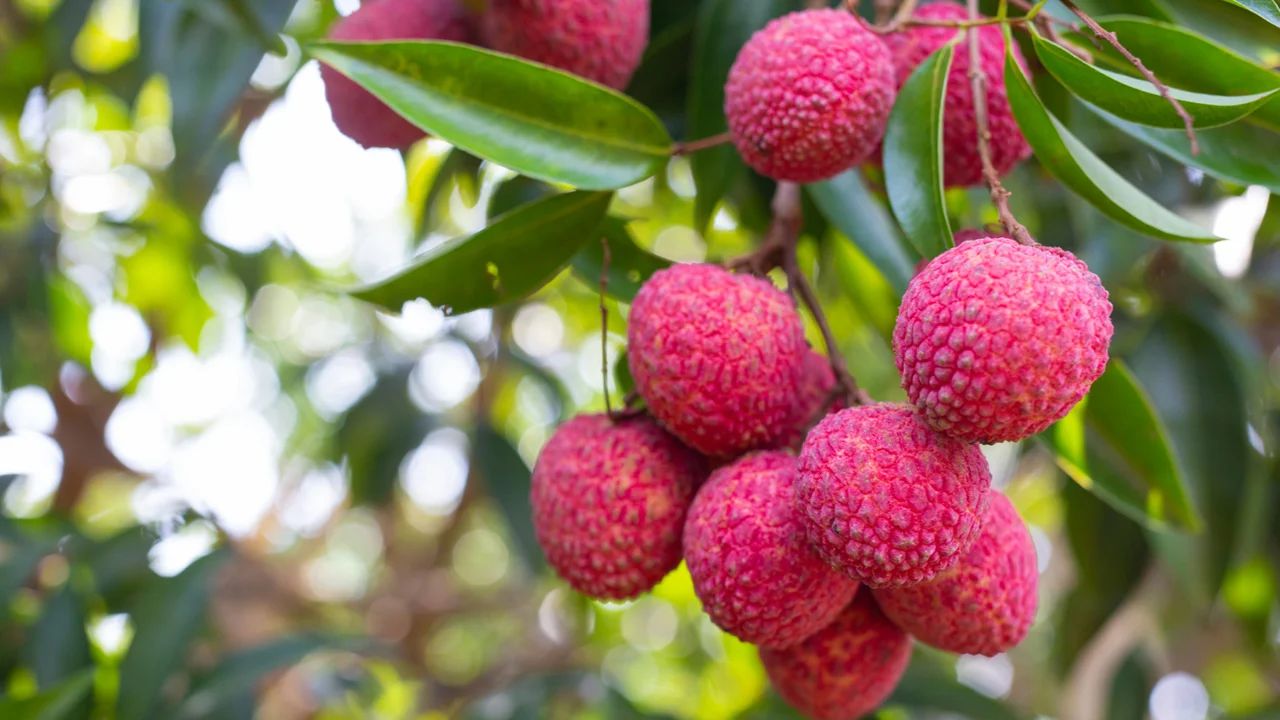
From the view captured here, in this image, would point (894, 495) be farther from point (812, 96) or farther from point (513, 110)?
point (513, 110)

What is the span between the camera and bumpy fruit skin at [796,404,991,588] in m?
0.67

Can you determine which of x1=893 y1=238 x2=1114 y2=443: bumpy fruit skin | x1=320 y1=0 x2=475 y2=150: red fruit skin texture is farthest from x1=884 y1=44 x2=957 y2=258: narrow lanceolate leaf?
x1=320 y1=0 x2=475 y2=150: red fruit skin texture

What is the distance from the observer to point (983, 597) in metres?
0.79

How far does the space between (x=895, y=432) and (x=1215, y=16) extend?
51cm

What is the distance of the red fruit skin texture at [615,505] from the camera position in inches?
33.1

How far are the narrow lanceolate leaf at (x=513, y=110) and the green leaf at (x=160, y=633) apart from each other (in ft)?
2.50

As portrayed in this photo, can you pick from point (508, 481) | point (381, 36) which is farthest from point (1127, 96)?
point (508, 481)

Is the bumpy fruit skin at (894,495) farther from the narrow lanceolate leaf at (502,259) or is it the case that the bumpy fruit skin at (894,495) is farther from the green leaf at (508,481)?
the green leaf at (508,481)

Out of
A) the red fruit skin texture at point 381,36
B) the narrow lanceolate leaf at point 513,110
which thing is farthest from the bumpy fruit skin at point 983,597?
the red fruit skin texture at point 381,36

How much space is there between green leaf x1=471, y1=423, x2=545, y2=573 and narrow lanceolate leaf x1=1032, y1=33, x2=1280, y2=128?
133 centimetres

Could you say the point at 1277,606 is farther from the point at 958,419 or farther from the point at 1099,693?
the point at 958,419

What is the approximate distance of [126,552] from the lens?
148cm

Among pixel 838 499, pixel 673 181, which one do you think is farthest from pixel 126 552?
pixel 838 499

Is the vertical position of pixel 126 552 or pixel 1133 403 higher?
pixel 1133 403
